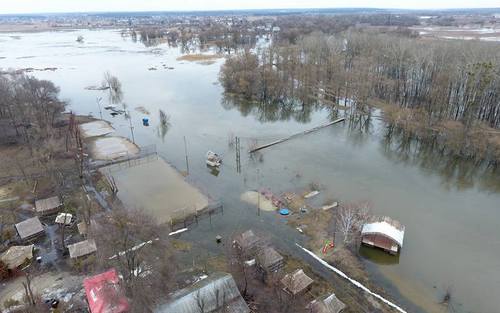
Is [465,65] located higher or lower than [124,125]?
higher

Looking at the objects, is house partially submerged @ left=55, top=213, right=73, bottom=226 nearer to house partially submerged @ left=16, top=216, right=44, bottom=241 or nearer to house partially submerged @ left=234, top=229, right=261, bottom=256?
house partially submerged @ left=16, top=216, right=44, bottom=241

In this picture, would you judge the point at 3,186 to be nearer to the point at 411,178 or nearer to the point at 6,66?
the point at 411,178

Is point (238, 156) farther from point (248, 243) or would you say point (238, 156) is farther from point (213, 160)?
point (248, 243)

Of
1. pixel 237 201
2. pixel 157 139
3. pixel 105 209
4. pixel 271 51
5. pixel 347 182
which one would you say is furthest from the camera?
pixel 271 51

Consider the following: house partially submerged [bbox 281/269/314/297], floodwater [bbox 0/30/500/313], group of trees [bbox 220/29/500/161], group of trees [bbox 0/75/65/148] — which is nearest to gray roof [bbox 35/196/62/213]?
floodwater [bbox 0/30/500/313]

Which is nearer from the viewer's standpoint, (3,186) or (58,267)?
(58,267)

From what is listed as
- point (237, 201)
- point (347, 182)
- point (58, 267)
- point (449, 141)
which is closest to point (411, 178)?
point (347, 182)
